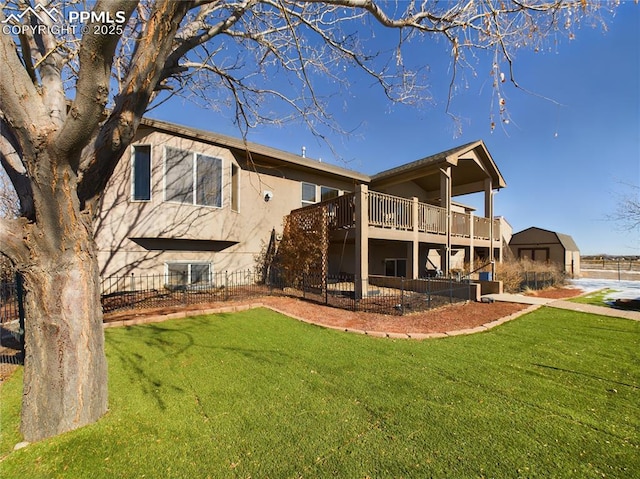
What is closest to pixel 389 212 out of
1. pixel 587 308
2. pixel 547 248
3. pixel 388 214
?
pixel 388 214

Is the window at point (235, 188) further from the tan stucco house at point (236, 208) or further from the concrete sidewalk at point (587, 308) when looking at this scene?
the concrete sidewalk at point (587, 308)

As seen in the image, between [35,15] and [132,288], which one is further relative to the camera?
[132,288]

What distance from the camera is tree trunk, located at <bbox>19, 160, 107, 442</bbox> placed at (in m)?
2.80

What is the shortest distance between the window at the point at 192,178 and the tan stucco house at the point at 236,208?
3 cm

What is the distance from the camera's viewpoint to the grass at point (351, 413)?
2404mm

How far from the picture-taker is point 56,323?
2.86m

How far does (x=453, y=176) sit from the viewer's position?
16.8m

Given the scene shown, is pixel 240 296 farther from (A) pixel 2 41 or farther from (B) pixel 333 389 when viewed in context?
(A) pixel 2 41

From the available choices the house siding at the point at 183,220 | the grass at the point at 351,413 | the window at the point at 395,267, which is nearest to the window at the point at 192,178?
the house siding at the point at 183,220

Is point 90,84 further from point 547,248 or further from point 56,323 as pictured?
point 547,248

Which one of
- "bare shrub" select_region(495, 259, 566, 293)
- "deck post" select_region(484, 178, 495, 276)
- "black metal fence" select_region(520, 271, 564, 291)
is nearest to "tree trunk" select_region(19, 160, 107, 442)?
"bare shrub" select_region(495, 259, 566, 293)

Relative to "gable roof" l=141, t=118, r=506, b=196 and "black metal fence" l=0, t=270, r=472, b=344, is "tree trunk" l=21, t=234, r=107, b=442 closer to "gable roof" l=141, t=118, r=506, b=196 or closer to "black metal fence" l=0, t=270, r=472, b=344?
"black metal fence" l=0, t=270, r=472, b=344

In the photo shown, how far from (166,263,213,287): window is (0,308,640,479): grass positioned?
205 inches

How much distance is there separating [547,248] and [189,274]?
1047 inches
